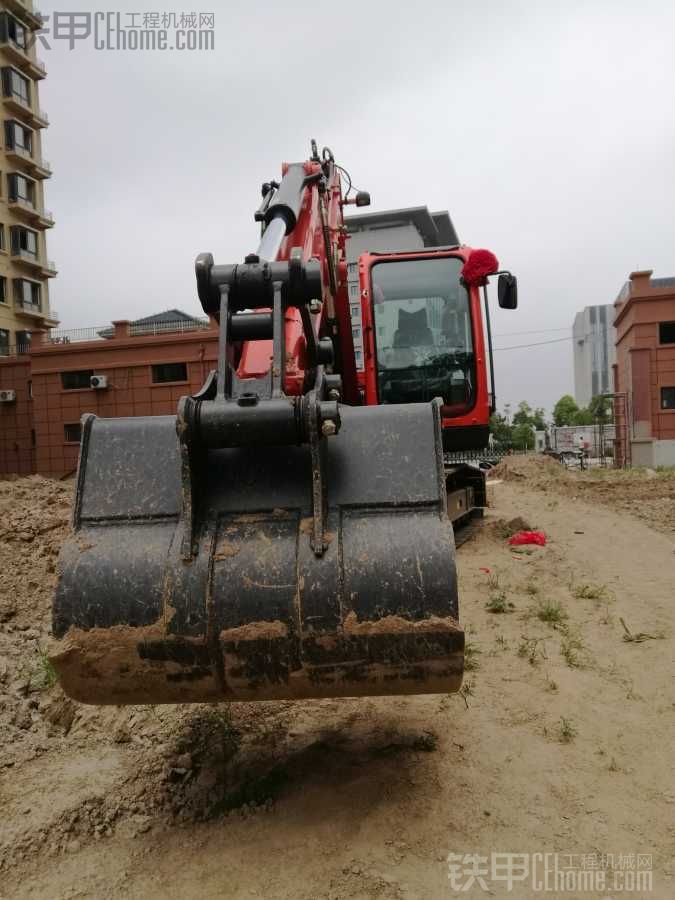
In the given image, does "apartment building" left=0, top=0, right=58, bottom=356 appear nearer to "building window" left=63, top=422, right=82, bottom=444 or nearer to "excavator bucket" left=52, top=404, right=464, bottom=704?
"building window" left=63, top=422, right=82, bottom=444

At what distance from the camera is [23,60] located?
1490 inches

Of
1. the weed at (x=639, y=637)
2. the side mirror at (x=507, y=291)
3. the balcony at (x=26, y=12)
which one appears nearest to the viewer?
the weed at (x=639, y=637)

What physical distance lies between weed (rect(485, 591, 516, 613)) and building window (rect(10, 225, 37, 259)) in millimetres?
37672

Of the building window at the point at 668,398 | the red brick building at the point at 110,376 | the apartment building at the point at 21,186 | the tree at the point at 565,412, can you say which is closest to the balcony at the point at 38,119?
the apartment building at the point at 21,186

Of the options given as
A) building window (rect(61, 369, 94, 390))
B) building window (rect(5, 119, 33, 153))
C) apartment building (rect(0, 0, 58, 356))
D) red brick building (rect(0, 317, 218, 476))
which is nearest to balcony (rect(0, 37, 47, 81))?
apartment building (rect(0, 0, 58, 356))

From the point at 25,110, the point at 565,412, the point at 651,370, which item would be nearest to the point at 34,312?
the point at 25,110

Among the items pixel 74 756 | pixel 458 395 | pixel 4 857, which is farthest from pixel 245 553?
pixel 458 395

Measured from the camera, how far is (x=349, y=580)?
2430mm

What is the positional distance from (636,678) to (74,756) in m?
3.05

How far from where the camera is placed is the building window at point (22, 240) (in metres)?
37.4

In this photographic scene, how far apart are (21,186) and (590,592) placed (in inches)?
1533

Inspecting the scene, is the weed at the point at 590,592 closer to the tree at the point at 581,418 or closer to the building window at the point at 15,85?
the building window at the point at 15,85

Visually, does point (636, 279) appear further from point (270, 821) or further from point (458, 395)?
point (270, 821)

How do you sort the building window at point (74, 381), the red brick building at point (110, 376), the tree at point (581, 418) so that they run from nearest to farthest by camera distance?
1. the red brick building at point (110, 376)
2. the building window at point (74, 381)
3. the tree at point (581, 418)
